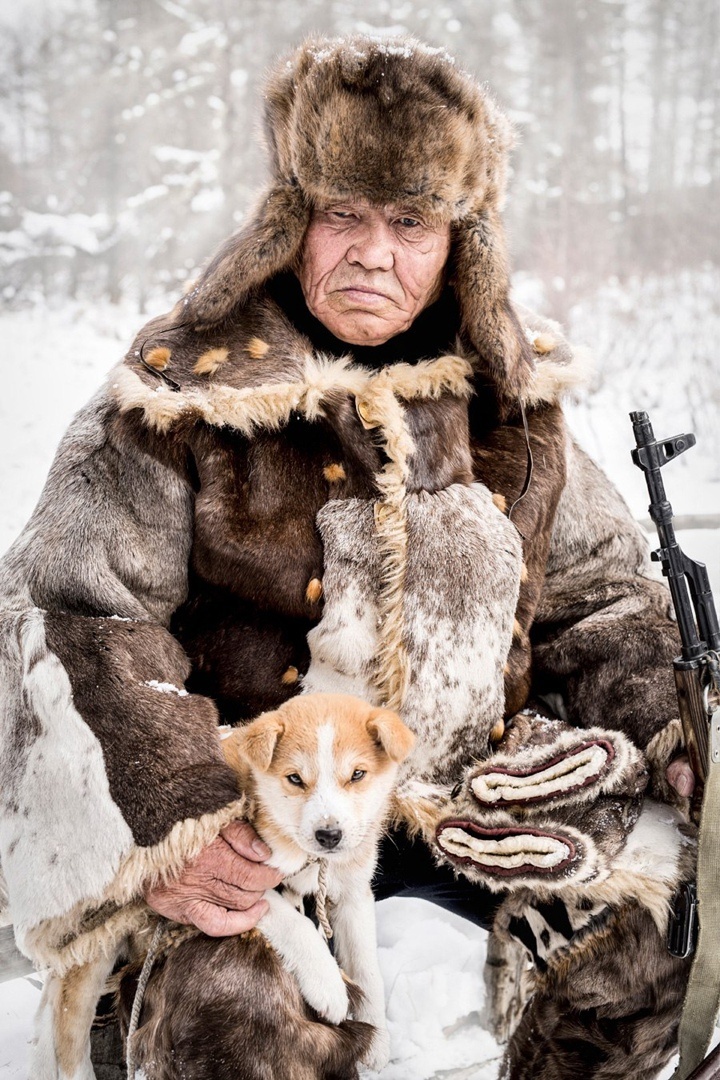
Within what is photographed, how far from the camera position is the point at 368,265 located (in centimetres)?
139

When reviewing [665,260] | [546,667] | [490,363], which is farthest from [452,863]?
[665,260]

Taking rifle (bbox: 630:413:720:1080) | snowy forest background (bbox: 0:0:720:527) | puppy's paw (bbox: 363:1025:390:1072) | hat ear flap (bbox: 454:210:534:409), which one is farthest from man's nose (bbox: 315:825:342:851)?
snowy forest background (bbox: 0:0:720:527)

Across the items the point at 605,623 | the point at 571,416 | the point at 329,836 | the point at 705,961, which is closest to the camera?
the point at 329,836

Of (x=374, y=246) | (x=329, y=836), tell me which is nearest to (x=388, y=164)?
(x=374, y=246)

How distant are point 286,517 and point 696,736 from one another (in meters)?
0.70

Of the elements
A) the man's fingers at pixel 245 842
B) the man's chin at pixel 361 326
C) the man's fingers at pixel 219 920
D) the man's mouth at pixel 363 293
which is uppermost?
the man's mouth at pixel 363 293

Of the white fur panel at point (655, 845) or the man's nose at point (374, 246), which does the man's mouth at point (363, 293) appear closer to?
the man's nose at point (374, 246)

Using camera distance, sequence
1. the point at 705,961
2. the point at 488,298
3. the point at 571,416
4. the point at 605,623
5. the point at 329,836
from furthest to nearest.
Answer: the point at 571,416, the point at 605,623, the point at 488,298, the point at 705,961, the point at 329,836

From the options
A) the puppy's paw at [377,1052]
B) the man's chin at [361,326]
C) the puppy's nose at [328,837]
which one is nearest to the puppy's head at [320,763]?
the puppy's nose at [328,837]

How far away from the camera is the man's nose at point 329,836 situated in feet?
3.57

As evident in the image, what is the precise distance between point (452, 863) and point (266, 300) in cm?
93

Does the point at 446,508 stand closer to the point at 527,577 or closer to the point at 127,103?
the point at 527,577

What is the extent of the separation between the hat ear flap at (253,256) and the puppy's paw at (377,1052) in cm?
110

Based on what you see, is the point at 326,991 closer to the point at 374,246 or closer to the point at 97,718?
the point at 97,718
